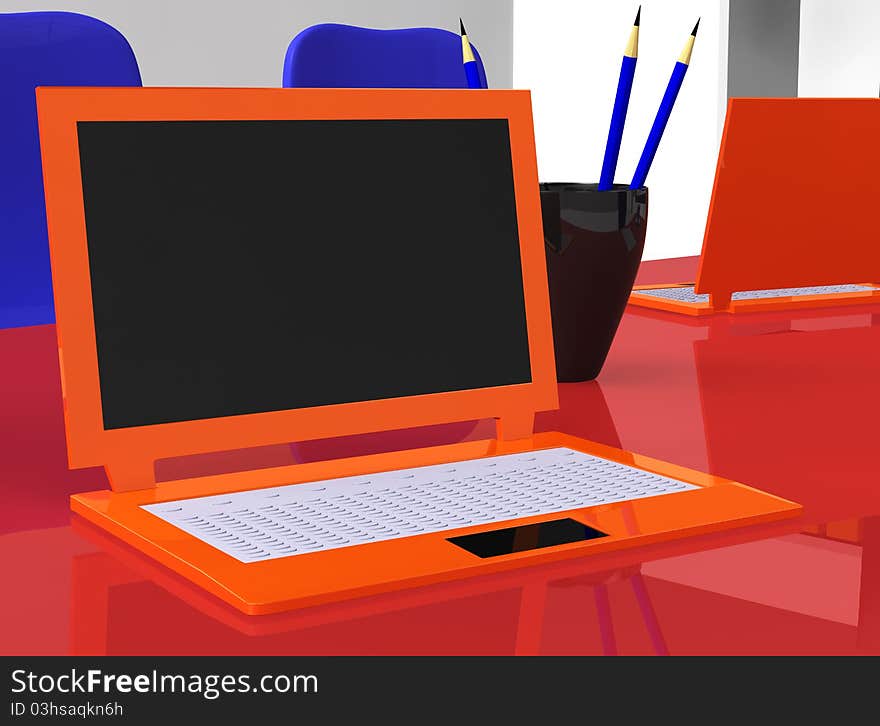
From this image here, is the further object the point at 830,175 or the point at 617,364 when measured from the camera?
the point at 830,175

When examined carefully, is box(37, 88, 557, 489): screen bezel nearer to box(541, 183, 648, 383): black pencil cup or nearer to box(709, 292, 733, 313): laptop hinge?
box(541, 183, 648, 383): black pencil cup

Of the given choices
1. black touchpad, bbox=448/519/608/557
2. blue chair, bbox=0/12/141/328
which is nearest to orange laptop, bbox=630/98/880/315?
black touchpad, bbox=448/519/608/557

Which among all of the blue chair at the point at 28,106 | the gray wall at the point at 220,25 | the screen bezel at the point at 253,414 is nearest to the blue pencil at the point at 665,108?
the screen bezel at the point at 253,414

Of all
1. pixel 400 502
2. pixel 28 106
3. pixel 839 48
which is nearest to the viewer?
pixel 400 502

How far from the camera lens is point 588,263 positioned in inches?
Result: 41.9

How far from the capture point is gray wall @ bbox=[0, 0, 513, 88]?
4.42m

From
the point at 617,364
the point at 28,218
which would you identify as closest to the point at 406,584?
the point at 617,364

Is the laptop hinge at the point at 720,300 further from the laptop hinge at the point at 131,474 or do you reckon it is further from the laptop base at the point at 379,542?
the laptop hinge at the point at 131,474

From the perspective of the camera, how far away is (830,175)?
1.50 meters

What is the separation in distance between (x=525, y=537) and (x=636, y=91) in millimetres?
4948

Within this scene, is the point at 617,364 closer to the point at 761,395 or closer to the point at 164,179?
the point at 761,395

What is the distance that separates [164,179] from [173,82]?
3963 millimetres

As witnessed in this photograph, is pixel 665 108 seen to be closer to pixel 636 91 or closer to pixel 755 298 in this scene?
pixel 755 298

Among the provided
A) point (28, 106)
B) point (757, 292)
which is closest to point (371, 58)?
point (28, 106)
